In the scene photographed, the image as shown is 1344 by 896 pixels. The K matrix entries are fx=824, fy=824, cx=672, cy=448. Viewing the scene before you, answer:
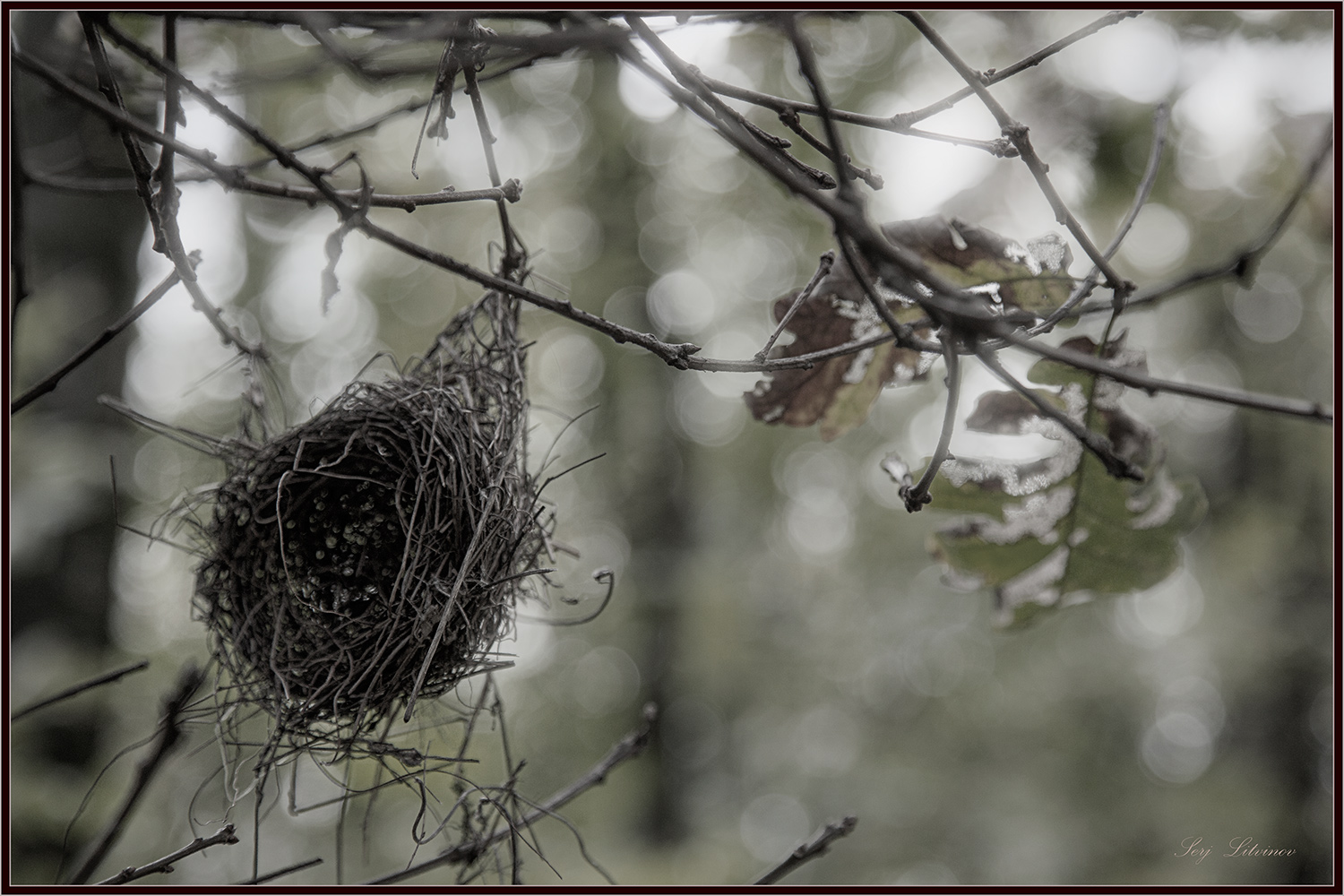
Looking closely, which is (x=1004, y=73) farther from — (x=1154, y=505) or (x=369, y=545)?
(x=369, y=545)

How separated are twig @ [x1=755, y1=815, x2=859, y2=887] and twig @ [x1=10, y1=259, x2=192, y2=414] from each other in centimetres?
86

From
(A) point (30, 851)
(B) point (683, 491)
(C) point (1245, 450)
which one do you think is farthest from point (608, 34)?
(C) point (1245, 450)

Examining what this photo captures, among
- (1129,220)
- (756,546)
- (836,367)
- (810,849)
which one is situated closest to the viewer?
(1129,220)

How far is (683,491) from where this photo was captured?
20.1ft

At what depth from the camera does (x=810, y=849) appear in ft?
3.09

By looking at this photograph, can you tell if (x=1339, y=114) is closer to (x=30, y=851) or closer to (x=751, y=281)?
(x=30, y=851)

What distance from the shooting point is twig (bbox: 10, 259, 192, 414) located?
2.57ft

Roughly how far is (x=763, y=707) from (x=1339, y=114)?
5.97 meters

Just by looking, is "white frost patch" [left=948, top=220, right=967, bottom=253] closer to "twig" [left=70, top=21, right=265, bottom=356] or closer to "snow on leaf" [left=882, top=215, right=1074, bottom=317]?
"snow on leaf" [left=882, top=215, right=1074, bottom=317]

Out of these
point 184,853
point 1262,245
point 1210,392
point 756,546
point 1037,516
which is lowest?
point 184,853

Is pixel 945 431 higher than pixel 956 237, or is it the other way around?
pixel 956 237

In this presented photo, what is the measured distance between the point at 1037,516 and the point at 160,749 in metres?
1.03

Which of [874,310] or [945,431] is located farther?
[874,310]

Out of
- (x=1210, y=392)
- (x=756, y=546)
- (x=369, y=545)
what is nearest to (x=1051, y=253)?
(x=1210, y=392)
